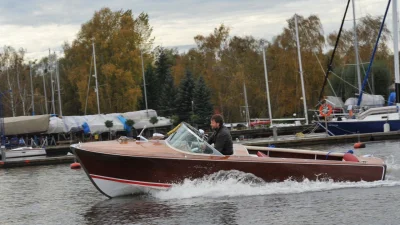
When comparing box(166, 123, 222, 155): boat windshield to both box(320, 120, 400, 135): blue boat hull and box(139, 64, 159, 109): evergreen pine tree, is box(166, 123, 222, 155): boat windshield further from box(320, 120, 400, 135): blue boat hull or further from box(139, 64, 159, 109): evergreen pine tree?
Answer: box(139, 64, 159, 109): evergreen pine tree

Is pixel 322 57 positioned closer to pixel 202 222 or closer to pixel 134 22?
pixel 134 22

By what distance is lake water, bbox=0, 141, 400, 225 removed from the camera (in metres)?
14.7

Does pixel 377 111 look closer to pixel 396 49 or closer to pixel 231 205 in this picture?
pixel 396 49

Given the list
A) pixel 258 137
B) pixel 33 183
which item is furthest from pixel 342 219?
pixel 258 137

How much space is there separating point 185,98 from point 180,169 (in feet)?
156

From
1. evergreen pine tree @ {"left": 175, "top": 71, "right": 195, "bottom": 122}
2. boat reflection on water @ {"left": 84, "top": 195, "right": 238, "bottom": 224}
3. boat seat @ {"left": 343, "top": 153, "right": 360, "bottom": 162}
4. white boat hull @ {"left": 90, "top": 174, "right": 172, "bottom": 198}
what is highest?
evergreen pine tree @ {"left": 175, "top": 71, "right": 195, "bottom": 122}

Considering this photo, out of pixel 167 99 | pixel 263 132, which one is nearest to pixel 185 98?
pixel 167 99

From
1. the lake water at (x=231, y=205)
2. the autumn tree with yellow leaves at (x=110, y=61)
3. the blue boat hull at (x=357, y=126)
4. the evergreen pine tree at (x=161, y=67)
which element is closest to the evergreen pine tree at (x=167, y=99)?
the autumn tree with yellow leaves at (x=110, y=61)

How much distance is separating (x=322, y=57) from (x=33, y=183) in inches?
1892

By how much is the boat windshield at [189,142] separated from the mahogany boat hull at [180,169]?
0.21 meters

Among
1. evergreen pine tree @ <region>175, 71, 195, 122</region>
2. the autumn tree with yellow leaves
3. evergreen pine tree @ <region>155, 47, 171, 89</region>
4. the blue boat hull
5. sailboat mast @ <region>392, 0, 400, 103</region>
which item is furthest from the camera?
evergreen pine tree @ <region>155, 47, 171, 89</region>

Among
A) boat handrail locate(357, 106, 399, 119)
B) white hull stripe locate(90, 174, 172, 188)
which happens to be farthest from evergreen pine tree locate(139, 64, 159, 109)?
white hull stripe locate(90, 174, 172, 188)

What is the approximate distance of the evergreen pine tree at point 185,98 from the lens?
64.0 meters

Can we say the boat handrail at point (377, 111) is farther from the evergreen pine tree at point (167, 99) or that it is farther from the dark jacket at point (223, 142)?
the dark jacket at point (223, 142)
